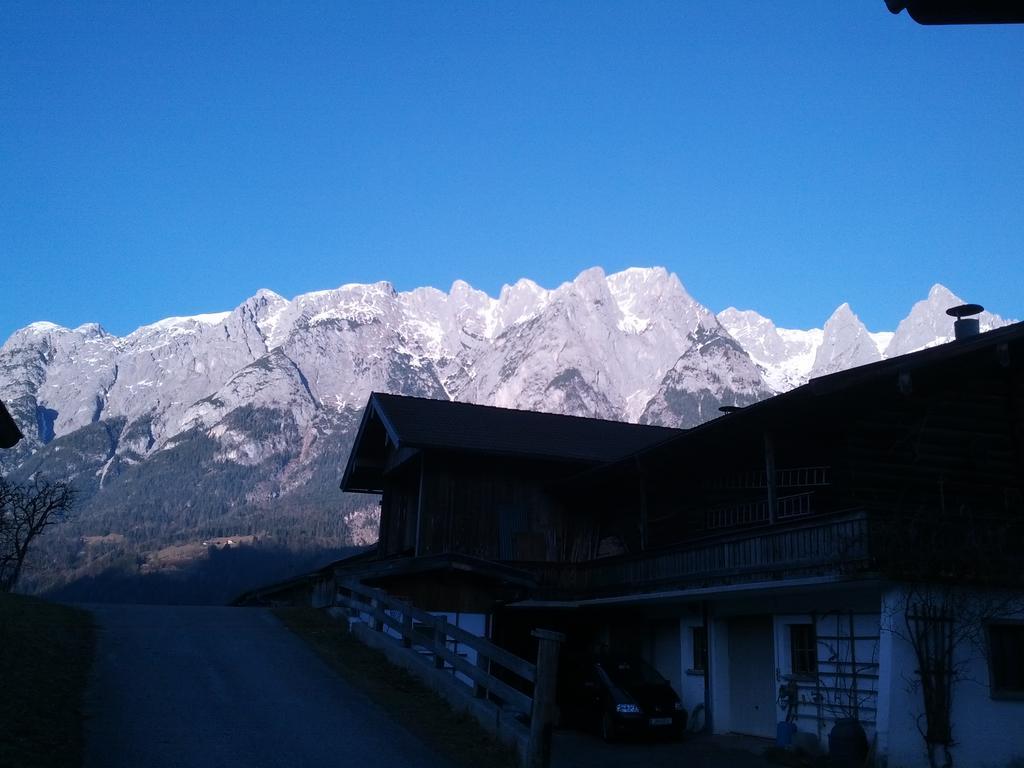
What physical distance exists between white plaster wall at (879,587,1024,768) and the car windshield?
5.50 meters

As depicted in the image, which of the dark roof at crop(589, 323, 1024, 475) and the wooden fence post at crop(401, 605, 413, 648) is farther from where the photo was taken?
the wooden fence post at crop(401, 605, 413, 648)

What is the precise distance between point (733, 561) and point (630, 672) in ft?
10.8

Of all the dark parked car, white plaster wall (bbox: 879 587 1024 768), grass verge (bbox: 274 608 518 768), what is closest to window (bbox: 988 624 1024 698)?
white plaster wall (bbox: 879 587 1024 768)

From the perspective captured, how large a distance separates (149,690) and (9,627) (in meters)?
3.59

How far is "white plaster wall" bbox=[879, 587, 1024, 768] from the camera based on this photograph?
14.7 meters

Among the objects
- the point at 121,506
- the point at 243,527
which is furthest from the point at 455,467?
the point at 121,506

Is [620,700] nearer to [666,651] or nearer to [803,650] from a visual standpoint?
[803,650]

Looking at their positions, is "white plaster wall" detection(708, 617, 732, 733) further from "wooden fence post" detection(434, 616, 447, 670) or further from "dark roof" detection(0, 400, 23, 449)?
"dark roof" detection(0, 400, 23, 449)

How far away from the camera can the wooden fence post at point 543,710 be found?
11.5 meters

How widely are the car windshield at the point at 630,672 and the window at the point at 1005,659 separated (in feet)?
20.8

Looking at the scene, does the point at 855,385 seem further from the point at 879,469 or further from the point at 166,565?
the point at 166,565

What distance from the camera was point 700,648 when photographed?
68.5 ft

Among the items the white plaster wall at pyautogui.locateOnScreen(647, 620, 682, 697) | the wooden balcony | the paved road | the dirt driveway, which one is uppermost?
the wooden balcony

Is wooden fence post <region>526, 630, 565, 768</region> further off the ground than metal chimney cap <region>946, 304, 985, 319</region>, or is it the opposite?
metal chimney cap <region>946, 304, 985, 319</region>
